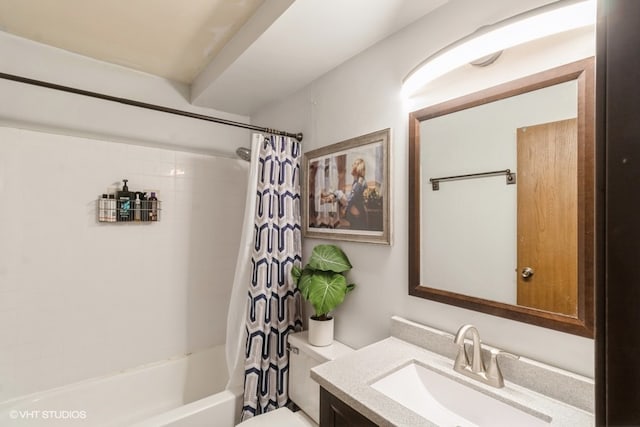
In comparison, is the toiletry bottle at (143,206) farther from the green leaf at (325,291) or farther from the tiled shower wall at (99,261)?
the green leaf at (325,291)

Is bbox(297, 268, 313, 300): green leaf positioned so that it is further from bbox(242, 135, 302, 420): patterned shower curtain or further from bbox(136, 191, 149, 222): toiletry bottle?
bbox(136, 191, 149, 222): toiletry bottle

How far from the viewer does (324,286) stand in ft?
4.98

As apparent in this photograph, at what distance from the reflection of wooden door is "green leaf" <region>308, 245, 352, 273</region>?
0.80 meters

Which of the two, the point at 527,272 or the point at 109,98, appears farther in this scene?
the point at 109,98

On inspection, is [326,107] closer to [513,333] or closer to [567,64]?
[567,64]

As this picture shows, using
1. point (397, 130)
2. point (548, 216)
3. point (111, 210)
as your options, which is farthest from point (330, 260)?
point (111, 210)

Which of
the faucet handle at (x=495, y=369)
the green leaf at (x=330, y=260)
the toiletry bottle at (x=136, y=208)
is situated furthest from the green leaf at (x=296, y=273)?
the toiletry bottle at (x=136, y=208)

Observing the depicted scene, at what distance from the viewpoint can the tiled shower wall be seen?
1.71 m

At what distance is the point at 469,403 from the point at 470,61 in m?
1.18

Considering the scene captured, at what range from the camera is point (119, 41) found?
1.77 m

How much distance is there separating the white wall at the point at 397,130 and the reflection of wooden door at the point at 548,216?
0.43 feet

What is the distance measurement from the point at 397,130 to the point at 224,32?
1113mm

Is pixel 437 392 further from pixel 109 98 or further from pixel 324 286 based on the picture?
pixel 109 98

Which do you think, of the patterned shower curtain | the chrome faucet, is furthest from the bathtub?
the chrome faucet
